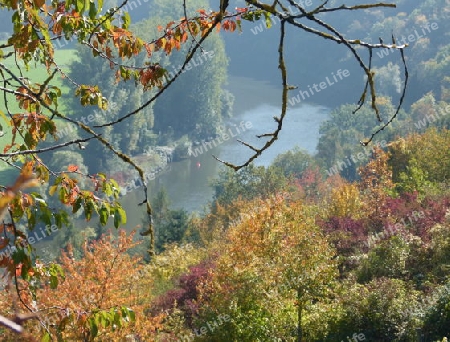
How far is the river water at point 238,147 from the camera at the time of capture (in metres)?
52.0

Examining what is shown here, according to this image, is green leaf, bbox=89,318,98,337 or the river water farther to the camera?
the river water

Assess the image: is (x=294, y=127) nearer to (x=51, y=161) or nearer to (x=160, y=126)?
(x=160, y=126)

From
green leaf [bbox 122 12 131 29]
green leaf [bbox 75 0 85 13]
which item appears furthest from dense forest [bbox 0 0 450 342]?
green leaf [bbox 75 0 85 13]

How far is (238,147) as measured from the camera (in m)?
61.0

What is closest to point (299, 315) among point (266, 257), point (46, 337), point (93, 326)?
point (266, 257)

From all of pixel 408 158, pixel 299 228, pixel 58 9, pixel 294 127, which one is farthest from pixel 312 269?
pixel 294 127

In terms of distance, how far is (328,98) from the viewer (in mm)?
77375

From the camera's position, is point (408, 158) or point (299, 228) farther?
point (408, 158)

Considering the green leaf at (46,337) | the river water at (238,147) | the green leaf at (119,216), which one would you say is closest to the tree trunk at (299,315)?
the green leaf at (119,216)

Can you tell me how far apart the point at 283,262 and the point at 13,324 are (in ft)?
41.2

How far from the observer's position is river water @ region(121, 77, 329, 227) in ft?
171

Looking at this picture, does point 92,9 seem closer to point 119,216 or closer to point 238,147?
point 119,216

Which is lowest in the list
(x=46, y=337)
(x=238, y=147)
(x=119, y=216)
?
(x=46, y=337)

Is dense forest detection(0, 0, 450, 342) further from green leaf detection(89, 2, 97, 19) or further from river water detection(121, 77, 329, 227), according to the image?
river water detection(121, 77, 329, 227)
